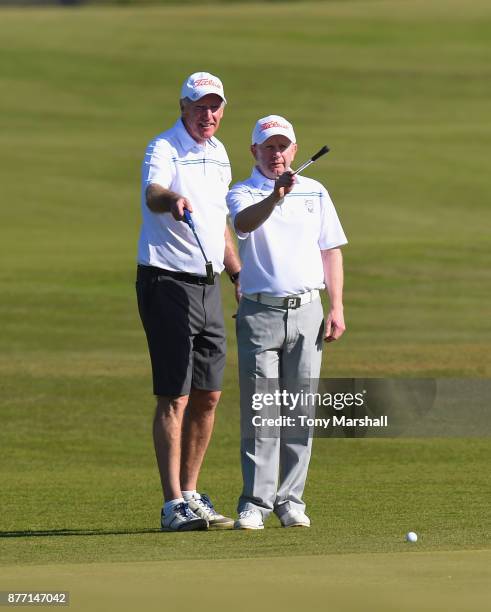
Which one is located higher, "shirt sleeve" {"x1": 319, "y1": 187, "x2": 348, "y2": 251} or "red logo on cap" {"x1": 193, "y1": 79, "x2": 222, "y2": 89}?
"red logo on cap" {"x1": 193, "y1": 79, "x2": 222, "y2": 89}

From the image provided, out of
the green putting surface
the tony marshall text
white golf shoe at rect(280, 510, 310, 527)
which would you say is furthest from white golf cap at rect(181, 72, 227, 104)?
the green putting surface

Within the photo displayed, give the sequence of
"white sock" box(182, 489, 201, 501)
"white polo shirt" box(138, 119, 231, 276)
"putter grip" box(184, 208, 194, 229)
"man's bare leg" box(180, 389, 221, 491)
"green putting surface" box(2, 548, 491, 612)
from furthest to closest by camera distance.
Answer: "man's bare leg" box(180, 389, 221, 491), "white sock" box(182, 489, 201, 501), "white polo shirt" box(138, 119, 231, 276), "putter grip" box(184, 208, 194, 229), "green putting surface" box(2, 548, 491, 612)

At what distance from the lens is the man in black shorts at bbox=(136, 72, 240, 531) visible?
8.12 meters

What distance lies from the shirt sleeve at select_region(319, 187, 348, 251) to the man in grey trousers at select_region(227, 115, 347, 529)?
5 centimetres

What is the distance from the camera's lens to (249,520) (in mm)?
7949

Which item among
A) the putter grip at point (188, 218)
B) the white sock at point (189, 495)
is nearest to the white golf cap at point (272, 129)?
the putter grip at point (188, 218)

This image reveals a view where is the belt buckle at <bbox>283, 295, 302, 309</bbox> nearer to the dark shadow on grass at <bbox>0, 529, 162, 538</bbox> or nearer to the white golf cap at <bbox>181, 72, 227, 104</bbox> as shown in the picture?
the white golf cap at <bbox>181, 72, 227, 104</bbox>

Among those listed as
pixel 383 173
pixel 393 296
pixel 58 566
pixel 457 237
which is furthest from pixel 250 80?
pixel 58 566

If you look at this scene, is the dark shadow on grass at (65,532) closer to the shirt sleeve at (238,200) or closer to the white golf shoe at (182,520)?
the white golf shoe at (182,520)

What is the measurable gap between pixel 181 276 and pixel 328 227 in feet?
2.59

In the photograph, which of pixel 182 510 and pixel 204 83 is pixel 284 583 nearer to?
pixel 182 510

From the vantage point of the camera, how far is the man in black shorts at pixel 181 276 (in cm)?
812

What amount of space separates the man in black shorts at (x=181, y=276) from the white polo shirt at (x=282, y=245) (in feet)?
0.71

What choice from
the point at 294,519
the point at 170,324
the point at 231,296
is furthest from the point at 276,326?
the point at 231,296
